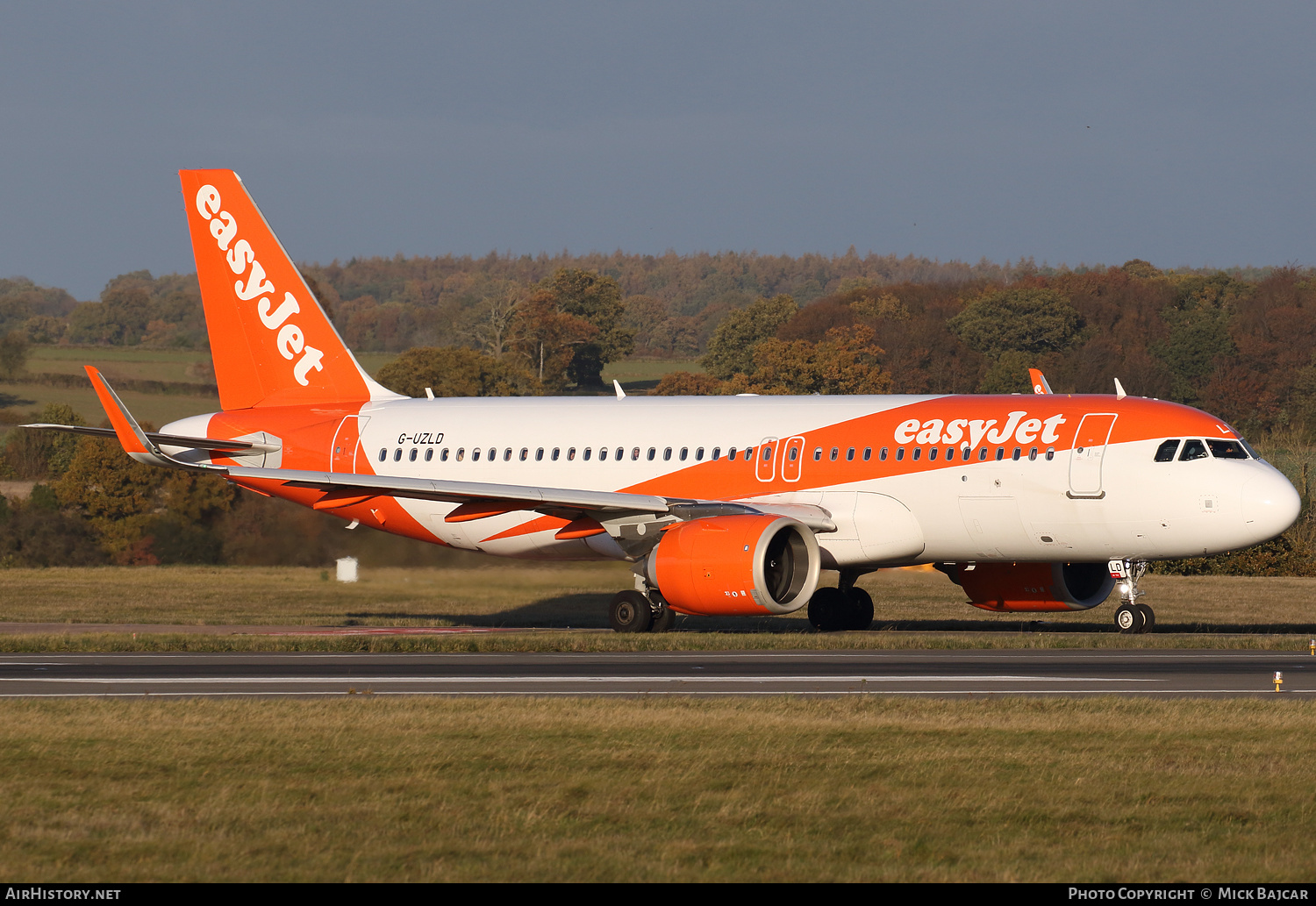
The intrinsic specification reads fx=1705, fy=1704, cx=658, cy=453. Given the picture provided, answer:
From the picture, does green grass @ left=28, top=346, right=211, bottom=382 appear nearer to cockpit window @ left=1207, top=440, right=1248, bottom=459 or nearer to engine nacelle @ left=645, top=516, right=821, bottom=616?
engine nacelle @ left=645, top=516, right=821, bottom=616

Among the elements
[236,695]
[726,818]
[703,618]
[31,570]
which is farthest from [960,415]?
[31,570]

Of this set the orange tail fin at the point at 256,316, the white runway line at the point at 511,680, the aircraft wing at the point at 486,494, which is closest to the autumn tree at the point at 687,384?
the orange tail fin at the point at 256,316

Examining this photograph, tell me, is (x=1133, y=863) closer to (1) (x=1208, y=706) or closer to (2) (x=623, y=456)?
(1) (x=1208, y=706)

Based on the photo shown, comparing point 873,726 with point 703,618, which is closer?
point 873,726

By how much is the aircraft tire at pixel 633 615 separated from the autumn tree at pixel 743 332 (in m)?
84.2

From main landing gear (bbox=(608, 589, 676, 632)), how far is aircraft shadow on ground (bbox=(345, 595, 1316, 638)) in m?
2.05

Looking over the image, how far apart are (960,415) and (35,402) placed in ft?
263

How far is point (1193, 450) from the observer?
26.8 metres

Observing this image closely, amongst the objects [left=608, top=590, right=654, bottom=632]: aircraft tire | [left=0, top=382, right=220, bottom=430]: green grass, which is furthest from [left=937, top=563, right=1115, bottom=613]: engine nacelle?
[left=0, top=382, right=220, bottom=430]: green grass

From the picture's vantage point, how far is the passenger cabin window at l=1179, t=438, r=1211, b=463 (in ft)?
87.7

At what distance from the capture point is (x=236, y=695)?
1781 cm

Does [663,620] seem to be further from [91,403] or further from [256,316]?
[91,403]

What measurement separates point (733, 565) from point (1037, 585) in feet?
22.4

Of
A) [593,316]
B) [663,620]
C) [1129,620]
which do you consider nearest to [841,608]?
[663,620]
